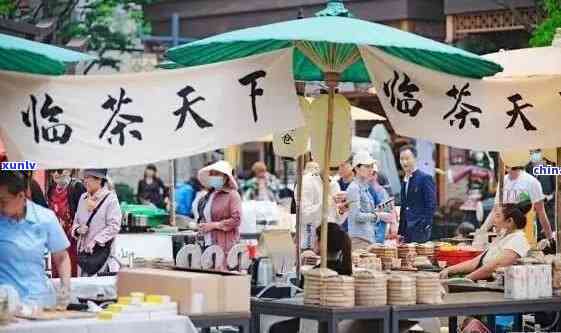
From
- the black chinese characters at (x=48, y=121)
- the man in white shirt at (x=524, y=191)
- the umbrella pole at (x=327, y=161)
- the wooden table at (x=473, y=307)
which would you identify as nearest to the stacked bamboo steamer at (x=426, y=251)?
the wooden table at (x=473, y=307)

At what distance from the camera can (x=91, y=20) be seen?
29812 mm

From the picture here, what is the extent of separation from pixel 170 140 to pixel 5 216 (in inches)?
51.1

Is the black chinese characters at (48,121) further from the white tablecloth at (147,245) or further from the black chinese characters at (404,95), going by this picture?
the white tablecloth at (147,245)

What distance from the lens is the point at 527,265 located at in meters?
12.2

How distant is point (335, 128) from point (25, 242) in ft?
10.7

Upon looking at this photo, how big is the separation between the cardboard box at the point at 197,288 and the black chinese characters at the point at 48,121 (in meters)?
1.21

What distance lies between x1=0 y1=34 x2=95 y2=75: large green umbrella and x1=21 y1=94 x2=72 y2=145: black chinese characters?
14.9 inches

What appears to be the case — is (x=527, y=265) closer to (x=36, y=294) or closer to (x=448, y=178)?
(x=36, y=294)

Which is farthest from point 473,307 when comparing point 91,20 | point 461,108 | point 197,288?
point 91,20

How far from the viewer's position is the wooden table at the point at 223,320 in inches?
410

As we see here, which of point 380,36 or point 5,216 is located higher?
point 380,36

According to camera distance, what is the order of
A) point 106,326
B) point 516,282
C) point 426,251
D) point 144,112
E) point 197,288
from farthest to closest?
1. point 426,251
2. point 516,282
3. point 144,112
4. point 197,288
5. point 106,326

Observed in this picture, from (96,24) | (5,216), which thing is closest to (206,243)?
(5,216)

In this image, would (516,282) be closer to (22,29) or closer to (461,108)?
(461,108)
